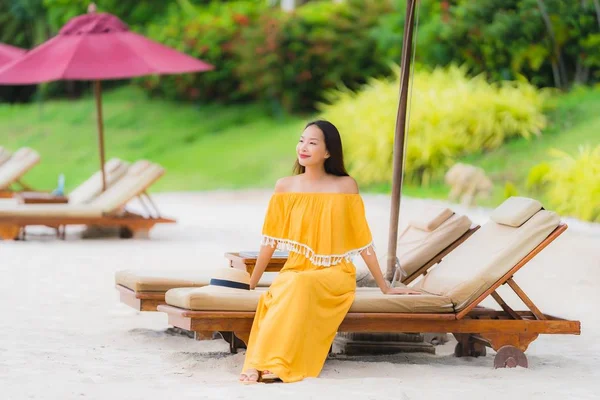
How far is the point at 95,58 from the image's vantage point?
13.3m

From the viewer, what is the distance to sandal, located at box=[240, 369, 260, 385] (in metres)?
5.48

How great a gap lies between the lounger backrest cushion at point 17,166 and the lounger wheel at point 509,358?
1036cm

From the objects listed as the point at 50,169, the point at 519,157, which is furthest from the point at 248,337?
the point at 50,169

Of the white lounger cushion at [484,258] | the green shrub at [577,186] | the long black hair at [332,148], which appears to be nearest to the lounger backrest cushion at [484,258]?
the white lounger cushion at [484,258]

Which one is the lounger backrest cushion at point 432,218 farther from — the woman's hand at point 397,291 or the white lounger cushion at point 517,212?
the woman's hand at point 397,291

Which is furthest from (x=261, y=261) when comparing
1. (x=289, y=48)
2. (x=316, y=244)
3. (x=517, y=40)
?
(x=289, y=48)

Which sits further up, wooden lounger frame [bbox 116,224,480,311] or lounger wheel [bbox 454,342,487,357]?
wooden lounger frame [bbox 116,224,480,311]

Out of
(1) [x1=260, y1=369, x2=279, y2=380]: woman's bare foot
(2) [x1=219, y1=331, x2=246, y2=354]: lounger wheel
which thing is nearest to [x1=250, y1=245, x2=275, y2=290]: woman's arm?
(2) [x1=219, y1=331, x2=246, y2=354]: lounger wheel

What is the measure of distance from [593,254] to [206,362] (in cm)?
→ 545

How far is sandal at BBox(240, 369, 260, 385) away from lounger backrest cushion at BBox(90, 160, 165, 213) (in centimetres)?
751

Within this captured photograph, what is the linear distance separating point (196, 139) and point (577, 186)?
12.1m

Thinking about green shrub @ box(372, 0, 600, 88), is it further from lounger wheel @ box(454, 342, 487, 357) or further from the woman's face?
the woman's face

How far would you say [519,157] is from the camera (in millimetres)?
16828

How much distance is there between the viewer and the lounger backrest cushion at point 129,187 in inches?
508
